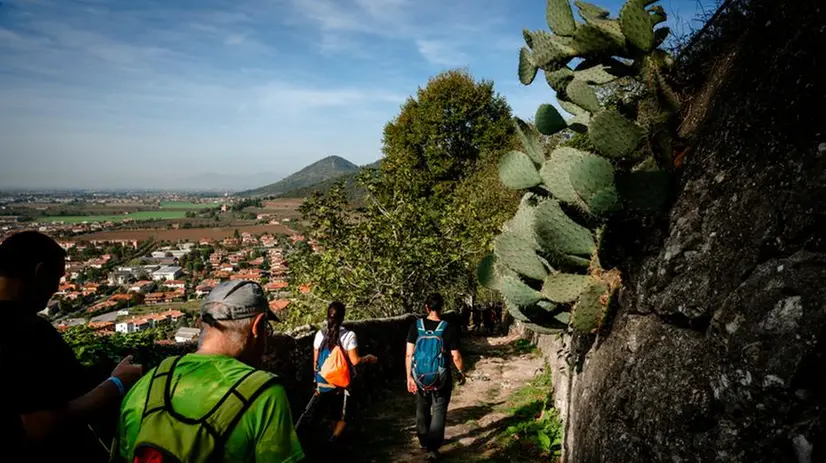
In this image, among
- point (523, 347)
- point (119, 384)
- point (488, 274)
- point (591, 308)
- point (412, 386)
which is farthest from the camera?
point (523, 347)

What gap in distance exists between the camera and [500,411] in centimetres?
627

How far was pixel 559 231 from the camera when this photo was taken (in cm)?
360

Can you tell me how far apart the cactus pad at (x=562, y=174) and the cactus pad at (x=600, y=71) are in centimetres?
62

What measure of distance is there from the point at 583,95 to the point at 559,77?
1.58 feet

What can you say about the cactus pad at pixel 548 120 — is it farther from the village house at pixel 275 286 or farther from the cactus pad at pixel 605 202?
the village house at pixel 275 286

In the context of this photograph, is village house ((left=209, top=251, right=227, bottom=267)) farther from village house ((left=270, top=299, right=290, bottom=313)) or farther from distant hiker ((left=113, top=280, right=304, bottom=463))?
distant hiker ((left=113, top=280, right=304, bottom=463))

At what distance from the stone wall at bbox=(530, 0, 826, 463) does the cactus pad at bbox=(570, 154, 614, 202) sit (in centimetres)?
46

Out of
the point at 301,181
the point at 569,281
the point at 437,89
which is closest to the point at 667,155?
the point at 569,281

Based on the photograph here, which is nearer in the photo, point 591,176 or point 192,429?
point 192,429

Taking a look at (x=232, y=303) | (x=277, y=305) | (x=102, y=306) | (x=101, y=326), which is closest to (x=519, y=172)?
(x=232, y=303)

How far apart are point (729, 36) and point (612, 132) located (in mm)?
1022

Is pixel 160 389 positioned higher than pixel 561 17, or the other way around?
pixel 561 17

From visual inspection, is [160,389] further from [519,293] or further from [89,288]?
[89,288]

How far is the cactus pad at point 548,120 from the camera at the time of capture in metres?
3.85
